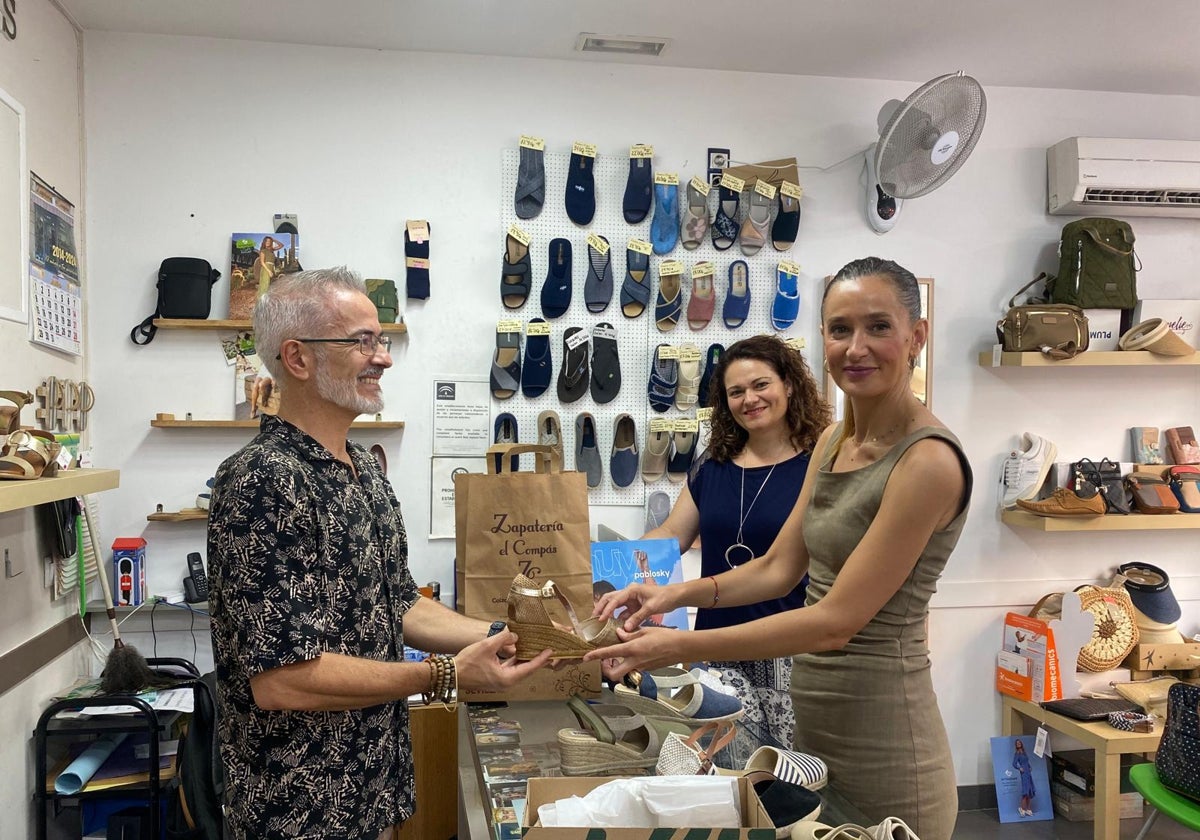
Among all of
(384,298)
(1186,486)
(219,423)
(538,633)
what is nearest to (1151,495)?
(1186,486)

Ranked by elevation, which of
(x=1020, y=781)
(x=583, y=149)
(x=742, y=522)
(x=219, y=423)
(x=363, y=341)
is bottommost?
(x=1020, y=781)

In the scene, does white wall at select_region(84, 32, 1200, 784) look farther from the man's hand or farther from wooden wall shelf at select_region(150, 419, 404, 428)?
the man's hand

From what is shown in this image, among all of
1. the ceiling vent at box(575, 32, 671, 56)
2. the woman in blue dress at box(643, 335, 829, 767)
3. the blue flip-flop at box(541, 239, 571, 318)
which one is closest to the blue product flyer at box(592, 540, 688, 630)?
the woman in blue dress at box(643, 335, 829, 767)

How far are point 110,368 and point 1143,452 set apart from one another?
4.83 meters

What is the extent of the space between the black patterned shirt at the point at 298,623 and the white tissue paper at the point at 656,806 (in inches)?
21.5

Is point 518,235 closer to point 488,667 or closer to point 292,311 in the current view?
point 292,311

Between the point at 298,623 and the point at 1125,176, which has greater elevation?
the point at 1125,176

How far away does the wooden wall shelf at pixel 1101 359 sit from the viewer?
12.7 feet

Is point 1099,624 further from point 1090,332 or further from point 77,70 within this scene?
point 77,70

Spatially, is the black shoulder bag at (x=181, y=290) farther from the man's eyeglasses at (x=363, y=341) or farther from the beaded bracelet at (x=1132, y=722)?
the beaded bracelet at (x=1132, y=722)

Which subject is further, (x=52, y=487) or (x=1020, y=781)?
(x=1020, y=781)

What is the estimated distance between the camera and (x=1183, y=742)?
2.48 m

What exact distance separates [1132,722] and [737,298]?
8.12 feet

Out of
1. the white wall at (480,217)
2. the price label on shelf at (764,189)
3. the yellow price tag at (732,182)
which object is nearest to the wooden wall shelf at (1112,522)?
the white wall at (480,217)
